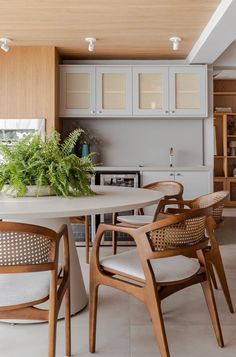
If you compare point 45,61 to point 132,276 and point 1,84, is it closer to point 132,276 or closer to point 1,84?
point 1,84

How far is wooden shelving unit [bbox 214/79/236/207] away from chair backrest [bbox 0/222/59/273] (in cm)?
636

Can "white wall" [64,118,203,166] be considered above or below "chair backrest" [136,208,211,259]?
above

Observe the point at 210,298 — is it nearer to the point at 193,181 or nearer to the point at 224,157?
the point at 193,181

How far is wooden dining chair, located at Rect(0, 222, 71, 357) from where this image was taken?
4.41 ft

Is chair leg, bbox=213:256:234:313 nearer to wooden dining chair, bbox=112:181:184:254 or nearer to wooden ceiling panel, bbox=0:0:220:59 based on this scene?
wooden dining chair, bbox=112:181:184:254

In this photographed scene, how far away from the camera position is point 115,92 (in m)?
4.78

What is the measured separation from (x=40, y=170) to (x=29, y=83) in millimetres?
2702

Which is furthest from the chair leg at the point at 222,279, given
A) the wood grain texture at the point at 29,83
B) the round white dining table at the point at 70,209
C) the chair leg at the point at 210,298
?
the wood grain texture at the point at 29,83

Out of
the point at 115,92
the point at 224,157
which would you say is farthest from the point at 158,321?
the point at 224,157

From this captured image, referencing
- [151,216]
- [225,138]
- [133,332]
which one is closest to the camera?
[133,332]

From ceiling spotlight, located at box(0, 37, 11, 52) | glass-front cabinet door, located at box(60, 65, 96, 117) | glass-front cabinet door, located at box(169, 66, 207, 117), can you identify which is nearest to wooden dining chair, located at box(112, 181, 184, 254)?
glass-front cabinet door, located at box(169, 66, 207, 117)

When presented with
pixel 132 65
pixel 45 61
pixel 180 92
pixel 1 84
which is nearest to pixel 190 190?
pixel 180 92

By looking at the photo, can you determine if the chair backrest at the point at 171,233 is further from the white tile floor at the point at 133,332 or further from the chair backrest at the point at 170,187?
the chair backrest at the point at 170,187

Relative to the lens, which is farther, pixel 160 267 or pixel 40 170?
pixel 40 170
